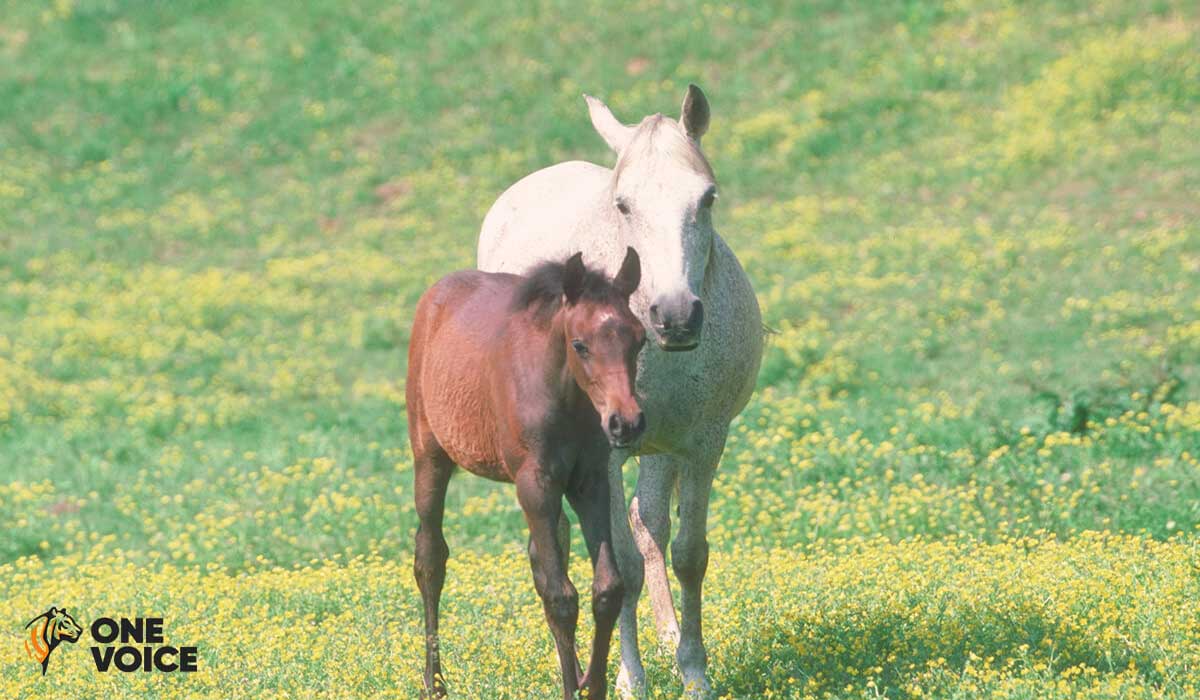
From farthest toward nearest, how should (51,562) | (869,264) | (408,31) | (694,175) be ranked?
1. (408,31)
2. (869,264)
3. (51,562)
4. (694,175)

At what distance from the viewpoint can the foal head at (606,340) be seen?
575 cm

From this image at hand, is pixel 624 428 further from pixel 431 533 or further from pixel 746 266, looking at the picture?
pixel 746 266

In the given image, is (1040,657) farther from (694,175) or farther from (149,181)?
(149,181)

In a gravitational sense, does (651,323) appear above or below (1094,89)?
below

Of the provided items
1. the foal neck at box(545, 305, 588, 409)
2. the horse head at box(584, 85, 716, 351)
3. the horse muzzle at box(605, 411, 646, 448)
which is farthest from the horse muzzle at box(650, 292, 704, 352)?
the horse muzzle at box(605, 411, 646, 448)

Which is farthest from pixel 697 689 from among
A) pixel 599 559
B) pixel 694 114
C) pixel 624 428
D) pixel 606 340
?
pixel 694 114

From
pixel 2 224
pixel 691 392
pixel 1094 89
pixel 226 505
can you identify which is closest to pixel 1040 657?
pixel 691 392

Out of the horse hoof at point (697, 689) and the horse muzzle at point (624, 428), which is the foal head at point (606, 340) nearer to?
the horse muzzle at point (624, 428)

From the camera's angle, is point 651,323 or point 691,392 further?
point 691,392

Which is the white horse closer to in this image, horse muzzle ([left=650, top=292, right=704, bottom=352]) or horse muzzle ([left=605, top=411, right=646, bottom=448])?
horse muzzle ([left=650, top=292, right=704, bottom=352])

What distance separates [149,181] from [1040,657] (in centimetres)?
2177

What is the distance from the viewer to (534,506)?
636 cm

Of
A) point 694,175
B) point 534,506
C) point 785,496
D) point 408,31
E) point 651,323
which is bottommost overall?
point 785,496

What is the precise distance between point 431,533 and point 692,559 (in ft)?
4.19
